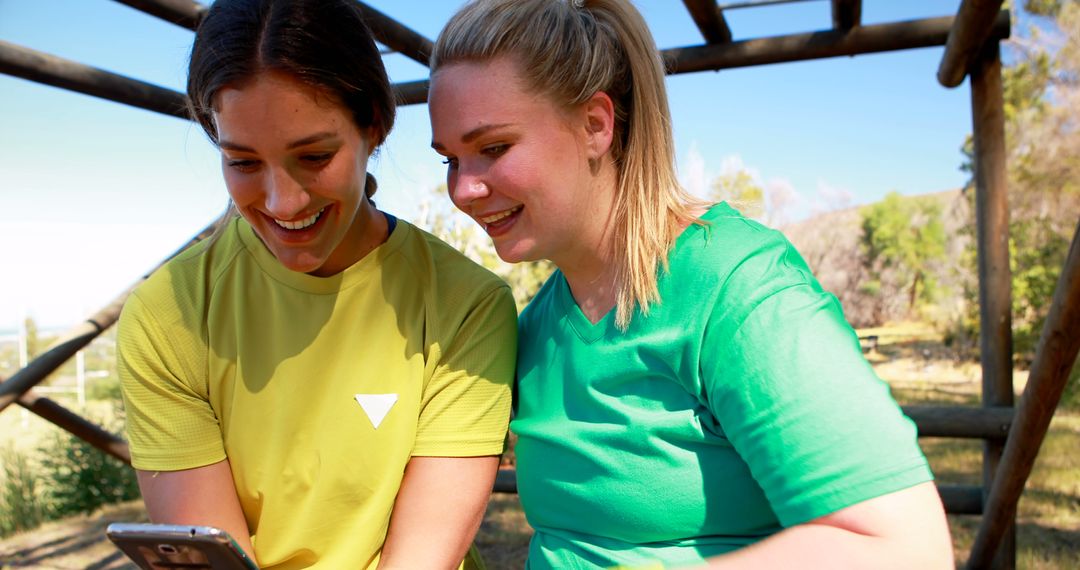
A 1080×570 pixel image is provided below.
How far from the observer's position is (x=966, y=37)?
3270mm

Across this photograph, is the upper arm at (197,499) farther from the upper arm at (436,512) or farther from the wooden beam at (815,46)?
the wooden beam at (815,46)

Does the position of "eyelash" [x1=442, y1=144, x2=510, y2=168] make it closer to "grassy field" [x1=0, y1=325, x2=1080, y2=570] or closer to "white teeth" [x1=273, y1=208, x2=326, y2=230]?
"white teeth" [x1=273, y1=208, x2=326, y2=230]

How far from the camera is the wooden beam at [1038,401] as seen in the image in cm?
255

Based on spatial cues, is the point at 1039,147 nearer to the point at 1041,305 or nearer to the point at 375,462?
the point at 1041,305

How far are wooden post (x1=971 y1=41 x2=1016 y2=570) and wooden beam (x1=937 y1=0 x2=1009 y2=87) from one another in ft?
0.33

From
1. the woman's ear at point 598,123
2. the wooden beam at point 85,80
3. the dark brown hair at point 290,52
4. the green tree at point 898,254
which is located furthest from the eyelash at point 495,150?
the green tree at point 898,254

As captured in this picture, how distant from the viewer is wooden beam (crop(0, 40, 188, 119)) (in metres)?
3.04

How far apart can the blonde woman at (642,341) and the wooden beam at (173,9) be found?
1923 millimetres

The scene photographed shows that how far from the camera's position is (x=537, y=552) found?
1.61m

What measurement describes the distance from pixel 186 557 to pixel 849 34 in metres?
3.38

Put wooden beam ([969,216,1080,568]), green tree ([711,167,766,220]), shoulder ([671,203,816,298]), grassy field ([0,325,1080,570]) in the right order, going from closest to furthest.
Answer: shoulder ([671,203,816,298]), wooden beam ([969,216,1080,568]), grassy field ([0,325,1080,570]), green tree ([711,167,766,220])

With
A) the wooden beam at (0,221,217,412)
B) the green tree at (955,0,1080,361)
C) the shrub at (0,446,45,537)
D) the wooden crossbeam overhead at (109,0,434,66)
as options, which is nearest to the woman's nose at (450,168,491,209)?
the wooden crossbeam overhead at (109,0,434,66)

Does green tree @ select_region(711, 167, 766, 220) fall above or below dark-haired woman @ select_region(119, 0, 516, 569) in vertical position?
above

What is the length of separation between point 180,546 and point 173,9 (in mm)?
2473
